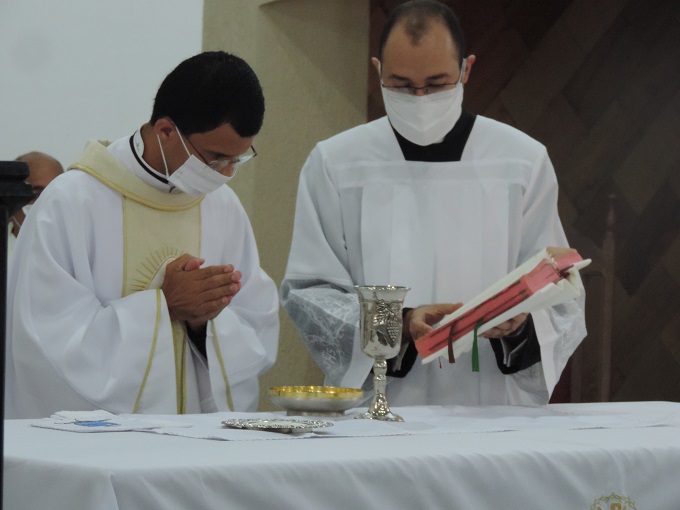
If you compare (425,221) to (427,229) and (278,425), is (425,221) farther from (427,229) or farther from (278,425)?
(278,425)

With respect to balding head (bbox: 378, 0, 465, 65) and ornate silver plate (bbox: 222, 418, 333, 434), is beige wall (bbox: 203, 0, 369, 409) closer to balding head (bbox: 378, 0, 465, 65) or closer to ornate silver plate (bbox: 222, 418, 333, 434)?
balding head (bbox: 378, 0, 465, 65)

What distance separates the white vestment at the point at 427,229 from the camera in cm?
344

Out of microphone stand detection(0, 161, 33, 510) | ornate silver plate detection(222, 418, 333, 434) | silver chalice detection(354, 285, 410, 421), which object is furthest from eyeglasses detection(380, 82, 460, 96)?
microphone stand detection(0, 161, 33, 510)

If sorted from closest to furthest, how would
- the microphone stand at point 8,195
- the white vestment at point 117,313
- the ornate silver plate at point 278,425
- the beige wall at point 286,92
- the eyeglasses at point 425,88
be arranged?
the microphone stand at point 8,195 → the ornate silver plate at point 278,425 → the white vestment at point 117,313 → the eyeglasses at point 425,88 → the beige wall at point 286,92

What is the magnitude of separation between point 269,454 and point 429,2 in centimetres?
187

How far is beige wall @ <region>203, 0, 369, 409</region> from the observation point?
5707mm

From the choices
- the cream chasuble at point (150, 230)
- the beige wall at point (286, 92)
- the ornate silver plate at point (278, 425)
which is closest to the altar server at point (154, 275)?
the cream chasuble at point (150, 230)

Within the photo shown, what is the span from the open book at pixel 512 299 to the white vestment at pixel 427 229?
466 millimetres

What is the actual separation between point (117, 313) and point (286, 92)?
2.84m

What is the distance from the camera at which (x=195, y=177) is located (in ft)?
10.8

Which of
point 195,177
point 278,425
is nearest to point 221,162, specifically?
point 195,177

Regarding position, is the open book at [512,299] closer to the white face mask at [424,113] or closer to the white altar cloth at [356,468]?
the white altar cloth at [356,468]

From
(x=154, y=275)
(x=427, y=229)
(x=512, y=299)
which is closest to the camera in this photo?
(x=512, y=299)

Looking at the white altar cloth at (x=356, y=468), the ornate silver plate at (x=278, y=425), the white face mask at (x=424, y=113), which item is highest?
the white face mask at (x=424, y=113)
